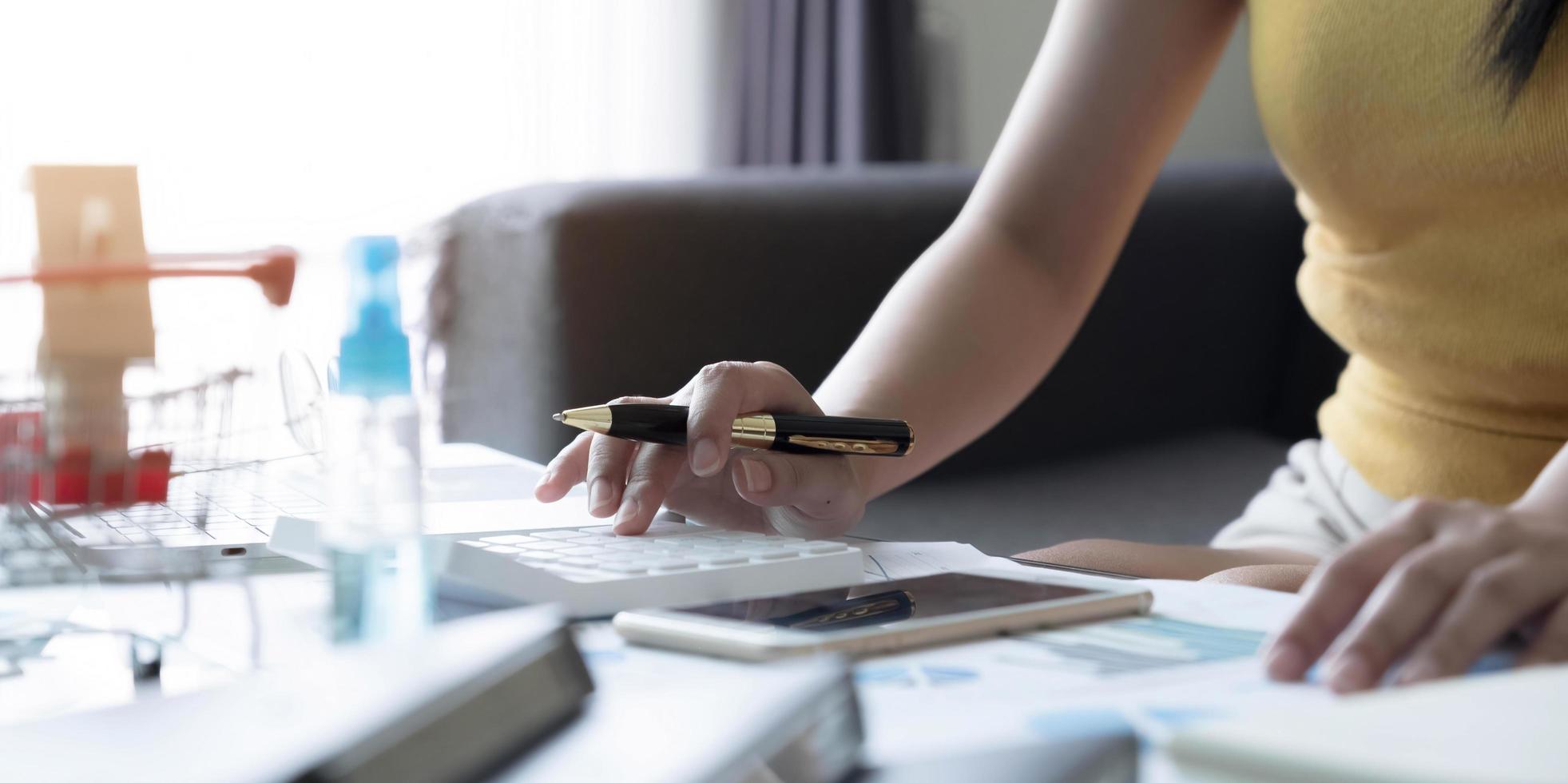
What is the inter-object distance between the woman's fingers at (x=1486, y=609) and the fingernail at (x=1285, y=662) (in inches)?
0.9

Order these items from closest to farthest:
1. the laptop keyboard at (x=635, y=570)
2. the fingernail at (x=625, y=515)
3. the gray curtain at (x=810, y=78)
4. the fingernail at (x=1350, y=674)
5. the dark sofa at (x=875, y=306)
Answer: the fingernail at (x=1350, y=674) < the laptop keyboard at (x=635, y=570) < the fingernail at (x=625, y=515) < the dark sofa at (x=875, y=306) < the gray curtain at (x=810, y=78)

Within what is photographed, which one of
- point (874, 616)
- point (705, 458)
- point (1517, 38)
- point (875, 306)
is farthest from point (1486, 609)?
point (875, 306)

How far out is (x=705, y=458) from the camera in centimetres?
56

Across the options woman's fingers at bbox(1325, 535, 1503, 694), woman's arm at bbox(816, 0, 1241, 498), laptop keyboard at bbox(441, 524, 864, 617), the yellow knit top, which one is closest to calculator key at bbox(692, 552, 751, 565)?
laptop keyboard at bbox(441, 524, 864, 617)

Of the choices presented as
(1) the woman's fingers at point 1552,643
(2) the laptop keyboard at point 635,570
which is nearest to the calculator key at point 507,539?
(2) the laptop keyboard at point 635,570

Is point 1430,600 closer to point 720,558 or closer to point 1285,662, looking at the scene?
point 1285,662

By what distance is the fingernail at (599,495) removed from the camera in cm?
59

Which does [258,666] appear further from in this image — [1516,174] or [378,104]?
[378,104]

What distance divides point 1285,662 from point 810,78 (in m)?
2.02

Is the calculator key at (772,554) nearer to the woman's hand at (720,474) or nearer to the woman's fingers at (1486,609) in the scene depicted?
the woman's hand at (720,474)

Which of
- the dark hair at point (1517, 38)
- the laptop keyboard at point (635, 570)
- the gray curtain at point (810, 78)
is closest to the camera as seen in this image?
the laptop keyboard at point (635, 570)

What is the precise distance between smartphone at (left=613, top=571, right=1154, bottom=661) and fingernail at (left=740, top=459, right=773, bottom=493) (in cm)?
14

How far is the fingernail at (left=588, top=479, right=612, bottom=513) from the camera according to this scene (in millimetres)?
A: 586

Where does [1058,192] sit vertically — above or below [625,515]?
above
